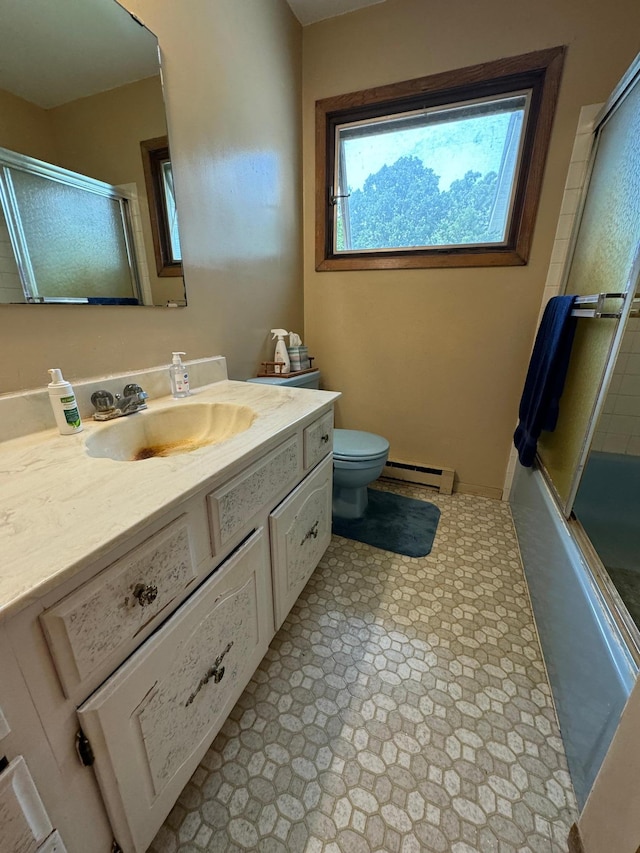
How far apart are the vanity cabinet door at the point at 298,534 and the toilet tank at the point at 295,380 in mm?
526

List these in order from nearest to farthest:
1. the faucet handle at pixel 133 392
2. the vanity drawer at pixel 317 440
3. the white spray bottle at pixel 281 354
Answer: the faucet handle at pixel 133 392
the vanity drawer at pixel 317 440
the white spray bottle at pixel 281 354

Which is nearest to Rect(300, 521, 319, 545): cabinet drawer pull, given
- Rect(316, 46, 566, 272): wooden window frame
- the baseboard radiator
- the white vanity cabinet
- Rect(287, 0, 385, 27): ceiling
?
the white vanity cabinet

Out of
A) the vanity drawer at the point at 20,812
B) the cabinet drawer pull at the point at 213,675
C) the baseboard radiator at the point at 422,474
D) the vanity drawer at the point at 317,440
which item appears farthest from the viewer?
the baseboard radiator at the point at 422,474

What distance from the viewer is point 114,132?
892 millimetres

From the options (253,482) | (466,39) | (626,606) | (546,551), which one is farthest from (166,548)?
(466,39)

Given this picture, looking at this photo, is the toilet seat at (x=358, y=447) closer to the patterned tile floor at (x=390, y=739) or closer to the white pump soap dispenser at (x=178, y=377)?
the patterned tile floor at (x=390, y=739)

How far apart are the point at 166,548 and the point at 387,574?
3.62ft

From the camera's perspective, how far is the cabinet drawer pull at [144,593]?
1.68 feet

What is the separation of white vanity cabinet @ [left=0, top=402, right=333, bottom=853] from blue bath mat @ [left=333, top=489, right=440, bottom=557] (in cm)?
83

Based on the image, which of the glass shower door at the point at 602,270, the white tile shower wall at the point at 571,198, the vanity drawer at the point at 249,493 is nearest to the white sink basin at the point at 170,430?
the vanity drawer at the point at 249,493

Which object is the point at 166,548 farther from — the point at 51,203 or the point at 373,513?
the point at 373,513

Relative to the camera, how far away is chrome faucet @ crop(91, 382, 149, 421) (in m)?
0.88

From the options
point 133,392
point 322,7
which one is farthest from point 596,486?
point 322,7

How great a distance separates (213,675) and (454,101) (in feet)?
7.86
